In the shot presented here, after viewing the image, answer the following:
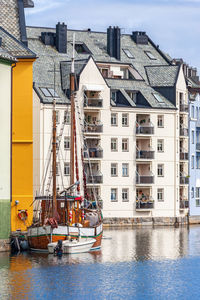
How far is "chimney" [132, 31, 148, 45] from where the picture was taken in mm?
150125

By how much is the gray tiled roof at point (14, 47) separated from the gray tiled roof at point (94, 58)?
129 ft

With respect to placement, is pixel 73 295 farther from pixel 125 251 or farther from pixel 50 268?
pixel 125 251

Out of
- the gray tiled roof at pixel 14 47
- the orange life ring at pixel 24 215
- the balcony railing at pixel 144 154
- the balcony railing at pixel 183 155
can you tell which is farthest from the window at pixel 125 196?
the gray tiled roof at pixel 14 47

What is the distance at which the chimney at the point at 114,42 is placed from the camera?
14262 centimetres

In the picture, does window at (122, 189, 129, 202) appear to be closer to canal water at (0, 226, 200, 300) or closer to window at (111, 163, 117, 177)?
window at (111, 163, 117, 177)

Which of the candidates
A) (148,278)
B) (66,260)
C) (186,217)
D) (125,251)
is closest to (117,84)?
(186,217)

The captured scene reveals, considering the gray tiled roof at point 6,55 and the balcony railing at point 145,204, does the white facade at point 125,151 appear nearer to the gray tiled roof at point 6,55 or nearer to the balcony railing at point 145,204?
the balcony railing at point 145,204

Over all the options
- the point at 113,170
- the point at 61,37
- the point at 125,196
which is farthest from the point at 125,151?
the point at 61,37

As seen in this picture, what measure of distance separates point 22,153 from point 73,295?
22371 millimetres

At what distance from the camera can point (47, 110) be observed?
125812mm

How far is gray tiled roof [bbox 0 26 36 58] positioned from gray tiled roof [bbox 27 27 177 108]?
3925 centimetres

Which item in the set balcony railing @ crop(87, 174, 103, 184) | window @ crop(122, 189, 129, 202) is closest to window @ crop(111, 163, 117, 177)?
window @ crop(122, 189, 129, 202)

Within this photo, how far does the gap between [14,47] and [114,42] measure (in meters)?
56.9

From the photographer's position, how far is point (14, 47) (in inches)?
3447
